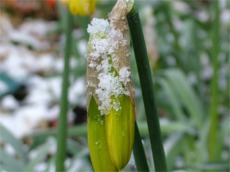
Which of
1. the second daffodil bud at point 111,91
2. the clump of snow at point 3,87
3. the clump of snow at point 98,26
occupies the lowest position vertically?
the second daffodil bud at point 111,91

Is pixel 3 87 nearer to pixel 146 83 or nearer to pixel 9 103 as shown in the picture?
pixel 9 103

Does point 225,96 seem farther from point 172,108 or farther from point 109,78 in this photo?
point 109,78

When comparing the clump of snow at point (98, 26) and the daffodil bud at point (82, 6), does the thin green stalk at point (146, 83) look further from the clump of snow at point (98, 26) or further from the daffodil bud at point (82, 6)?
the daffodil bud at point (82, 6)

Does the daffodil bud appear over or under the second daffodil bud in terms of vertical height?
A: over

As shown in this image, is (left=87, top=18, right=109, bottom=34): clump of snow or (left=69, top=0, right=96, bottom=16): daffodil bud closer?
(left=87, top=18, right=109, bottom=34): clump of snow

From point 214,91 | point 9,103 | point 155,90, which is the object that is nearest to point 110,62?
point 214,91

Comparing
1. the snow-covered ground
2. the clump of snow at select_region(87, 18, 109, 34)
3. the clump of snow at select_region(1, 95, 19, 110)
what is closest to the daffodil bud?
the clump of snow at select_region(87, 18, 109, 34)

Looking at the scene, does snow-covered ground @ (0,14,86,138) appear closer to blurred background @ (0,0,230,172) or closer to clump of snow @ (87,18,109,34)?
blurred background @ (0,0,230,172)

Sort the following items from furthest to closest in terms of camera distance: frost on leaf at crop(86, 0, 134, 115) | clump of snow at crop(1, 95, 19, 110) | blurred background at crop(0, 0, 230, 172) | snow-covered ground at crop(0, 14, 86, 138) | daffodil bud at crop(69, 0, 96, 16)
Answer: clump of snow at crop(1, 95, 19, 110)
snow-covered ground at crop(0, 14, 86, 138)
blurred background at crop(0, 0, 230, 172)
daffodil bud at crop(69, 0, 96, 16)
frost on leaf at crop(86, 0, 134, 115)

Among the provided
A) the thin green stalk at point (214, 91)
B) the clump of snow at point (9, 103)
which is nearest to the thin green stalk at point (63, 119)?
the thin green stalk at point (214, 91)
